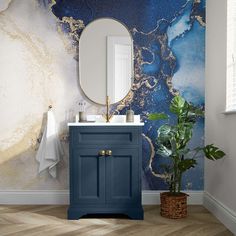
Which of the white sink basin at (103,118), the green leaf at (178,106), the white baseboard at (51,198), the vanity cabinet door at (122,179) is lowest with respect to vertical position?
the white baseboard at (51,198)

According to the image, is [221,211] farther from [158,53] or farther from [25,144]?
[25,144]

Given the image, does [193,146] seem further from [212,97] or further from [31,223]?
[31,223]

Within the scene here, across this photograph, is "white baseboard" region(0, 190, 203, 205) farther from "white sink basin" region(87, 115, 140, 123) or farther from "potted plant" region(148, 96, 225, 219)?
"white sink basin" region(87, 115, 140, 123)

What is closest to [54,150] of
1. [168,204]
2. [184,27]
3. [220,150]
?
[168,204]

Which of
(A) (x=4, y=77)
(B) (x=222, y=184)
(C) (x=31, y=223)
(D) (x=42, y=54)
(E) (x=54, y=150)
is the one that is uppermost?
(D) (x=42, y=54)

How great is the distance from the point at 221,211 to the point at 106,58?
1.78 m

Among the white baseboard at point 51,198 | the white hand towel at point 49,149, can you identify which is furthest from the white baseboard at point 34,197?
the white hand towel at point 49,149

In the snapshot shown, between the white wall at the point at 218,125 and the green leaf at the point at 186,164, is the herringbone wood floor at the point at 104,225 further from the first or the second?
A: the green leaf at the point at 186,164

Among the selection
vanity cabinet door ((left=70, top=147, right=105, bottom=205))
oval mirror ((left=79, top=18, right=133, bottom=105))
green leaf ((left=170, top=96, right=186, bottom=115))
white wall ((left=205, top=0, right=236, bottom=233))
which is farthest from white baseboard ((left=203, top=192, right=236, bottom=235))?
oval mirror ((left=79, top=18, right=133, bottom=105))

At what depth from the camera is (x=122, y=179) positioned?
2.83m

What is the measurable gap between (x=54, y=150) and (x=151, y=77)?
1.22 meters

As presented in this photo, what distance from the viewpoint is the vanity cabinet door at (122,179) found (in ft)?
9.25

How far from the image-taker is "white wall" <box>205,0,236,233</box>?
8.50 feet

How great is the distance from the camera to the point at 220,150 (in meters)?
2.80
